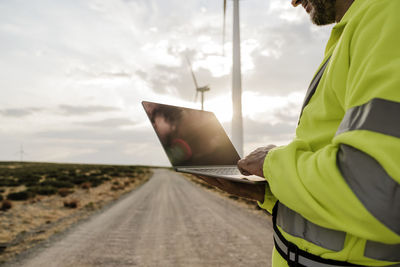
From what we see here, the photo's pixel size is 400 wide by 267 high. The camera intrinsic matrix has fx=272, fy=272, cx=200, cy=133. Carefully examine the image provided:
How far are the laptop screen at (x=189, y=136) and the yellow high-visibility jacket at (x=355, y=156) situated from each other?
0.70 m

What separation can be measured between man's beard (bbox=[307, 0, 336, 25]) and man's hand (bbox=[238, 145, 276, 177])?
25.6 inches

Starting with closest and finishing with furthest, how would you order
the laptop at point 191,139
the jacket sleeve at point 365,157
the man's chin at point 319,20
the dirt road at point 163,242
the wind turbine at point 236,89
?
the jacket sleeve at point 365,157 → the man's chin at point 319,20 → the laptop at point 191,139 → the dirt road at point 163,242 → the wind turbine at point 236,89

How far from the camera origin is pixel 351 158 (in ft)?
2.19

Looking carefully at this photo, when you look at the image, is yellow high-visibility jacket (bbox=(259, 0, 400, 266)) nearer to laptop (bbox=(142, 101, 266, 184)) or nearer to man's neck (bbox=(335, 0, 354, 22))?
man's neck (bbox=(335, 0, 354, 22))

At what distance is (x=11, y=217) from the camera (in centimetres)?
1052

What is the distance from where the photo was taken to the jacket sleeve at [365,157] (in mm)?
629

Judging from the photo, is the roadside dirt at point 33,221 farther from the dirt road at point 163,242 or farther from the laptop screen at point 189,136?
the laptop screen at point 189,136

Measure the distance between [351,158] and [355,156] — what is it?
1 centimetres

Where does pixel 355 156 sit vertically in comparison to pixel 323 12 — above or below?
below

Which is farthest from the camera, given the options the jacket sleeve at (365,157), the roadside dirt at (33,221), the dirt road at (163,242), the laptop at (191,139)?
the roadside dirt at (33,221)

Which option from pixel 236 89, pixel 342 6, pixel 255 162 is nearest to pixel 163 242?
pixel 236 89

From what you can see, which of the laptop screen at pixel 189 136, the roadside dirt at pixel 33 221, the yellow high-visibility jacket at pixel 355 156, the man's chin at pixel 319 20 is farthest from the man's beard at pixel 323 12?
the roadside dirt at pixel 33 221

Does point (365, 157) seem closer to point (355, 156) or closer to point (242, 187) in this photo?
point (355, 156)

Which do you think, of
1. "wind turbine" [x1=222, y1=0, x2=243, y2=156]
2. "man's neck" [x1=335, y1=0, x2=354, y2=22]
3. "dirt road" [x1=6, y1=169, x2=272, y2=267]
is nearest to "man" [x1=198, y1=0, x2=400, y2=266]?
"man's neck" [x1=335, y1=0, x2=354, y2=22]
